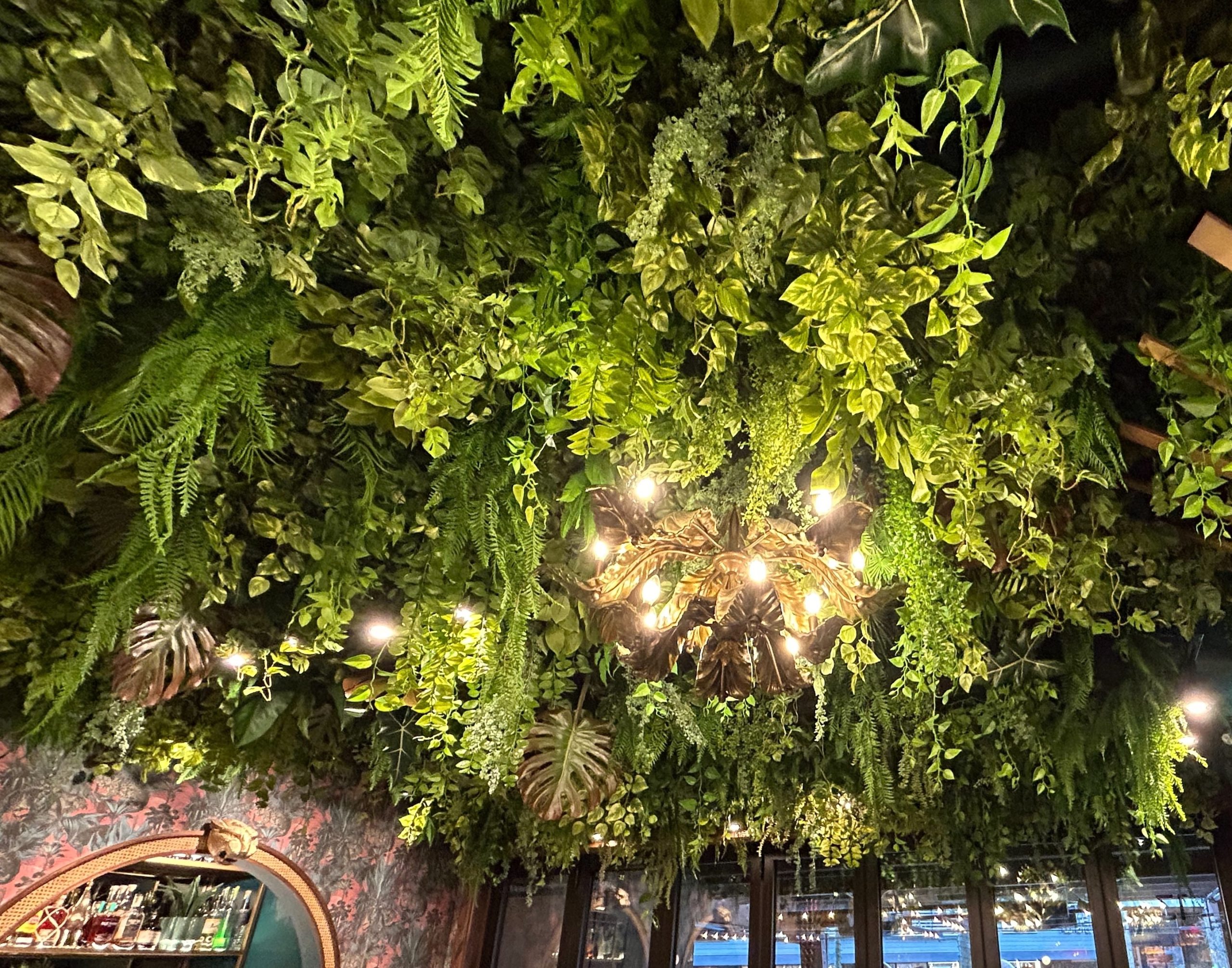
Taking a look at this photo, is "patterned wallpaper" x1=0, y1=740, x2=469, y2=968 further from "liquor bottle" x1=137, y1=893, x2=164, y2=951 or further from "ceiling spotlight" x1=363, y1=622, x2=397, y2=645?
"ceiling spotlight" x1=363, y1=622, x2=397, y2=645

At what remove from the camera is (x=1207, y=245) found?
114cm

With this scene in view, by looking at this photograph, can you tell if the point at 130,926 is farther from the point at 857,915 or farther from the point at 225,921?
the point at 857,915

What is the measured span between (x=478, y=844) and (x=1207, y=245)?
4932 millimetres

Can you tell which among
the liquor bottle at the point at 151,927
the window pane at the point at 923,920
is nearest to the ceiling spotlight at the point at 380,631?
the window pane at the point at 923,920

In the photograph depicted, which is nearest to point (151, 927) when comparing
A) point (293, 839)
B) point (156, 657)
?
point (293, 839)

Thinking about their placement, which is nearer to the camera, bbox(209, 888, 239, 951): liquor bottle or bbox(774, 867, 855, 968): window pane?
bbox(774, 867, 855, 968): window pane

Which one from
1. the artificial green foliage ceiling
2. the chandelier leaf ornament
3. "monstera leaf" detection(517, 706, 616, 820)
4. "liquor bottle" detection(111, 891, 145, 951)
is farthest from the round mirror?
the chandelier leaf ornament

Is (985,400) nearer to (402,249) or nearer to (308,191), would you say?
(402,249)

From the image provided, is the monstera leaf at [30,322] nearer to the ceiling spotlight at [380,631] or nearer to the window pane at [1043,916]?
the ceiling spotlight at [380,631]

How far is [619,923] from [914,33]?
6108 mm

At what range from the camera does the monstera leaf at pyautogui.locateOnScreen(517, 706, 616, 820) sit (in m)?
3.16

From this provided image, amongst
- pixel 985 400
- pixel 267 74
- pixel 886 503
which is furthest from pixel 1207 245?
pixel 267 74

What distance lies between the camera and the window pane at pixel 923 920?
4551 millimetres

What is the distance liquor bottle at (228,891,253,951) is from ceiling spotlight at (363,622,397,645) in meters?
4.15
